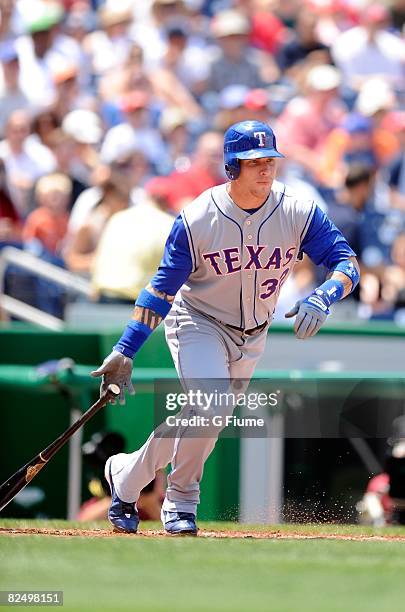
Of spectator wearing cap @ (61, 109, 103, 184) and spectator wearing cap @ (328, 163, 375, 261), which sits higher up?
spectator wearing cap @ (61, 109, 103, 184)

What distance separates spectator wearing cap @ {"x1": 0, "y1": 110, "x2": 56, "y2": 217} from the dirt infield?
553 centimetres

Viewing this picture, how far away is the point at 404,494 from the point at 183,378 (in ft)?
6.89

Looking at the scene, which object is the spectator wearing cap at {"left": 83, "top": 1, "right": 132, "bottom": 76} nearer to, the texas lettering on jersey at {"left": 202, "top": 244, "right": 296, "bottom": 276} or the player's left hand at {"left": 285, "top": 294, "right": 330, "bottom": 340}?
the texas lettering on jersey at {"left": 202, "top": 244, "right": 296, "bottom": 276}

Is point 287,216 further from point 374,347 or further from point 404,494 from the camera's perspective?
point 374,347

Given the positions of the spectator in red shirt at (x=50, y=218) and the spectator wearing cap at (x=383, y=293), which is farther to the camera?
the spectator in red shirt at (x=50, y=218)

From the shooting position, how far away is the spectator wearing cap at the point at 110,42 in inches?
540

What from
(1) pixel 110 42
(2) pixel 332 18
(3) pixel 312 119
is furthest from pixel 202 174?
(2) pixel 332 18

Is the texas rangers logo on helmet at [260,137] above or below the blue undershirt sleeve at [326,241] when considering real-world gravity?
above

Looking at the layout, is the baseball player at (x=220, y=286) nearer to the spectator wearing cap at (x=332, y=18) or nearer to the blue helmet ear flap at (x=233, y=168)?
the blue helmet ear flap at (x=233, y=168)

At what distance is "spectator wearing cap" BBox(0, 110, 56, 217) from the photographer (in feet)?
39.3

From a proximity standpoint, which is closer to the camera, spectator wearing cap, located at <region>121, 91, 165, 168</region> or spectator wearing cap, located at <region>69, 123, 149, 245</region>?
spectator wearing cap, located at <region>69, 123, 149, 245</region>

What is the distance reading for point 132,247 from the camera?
10094mm

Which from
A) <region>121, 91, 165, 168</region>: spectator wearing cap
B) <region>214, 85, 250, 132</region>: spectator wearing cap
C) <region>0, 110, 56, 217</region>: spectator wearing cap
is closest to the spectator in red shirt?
<region>0, 110, 56, 217</region>: spectator wearing cap

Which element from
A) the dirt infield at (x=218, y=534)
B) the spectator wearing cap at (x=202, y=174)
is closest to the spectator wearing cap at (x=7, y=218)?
the spectator wearing cap at (x=202, y=174)
